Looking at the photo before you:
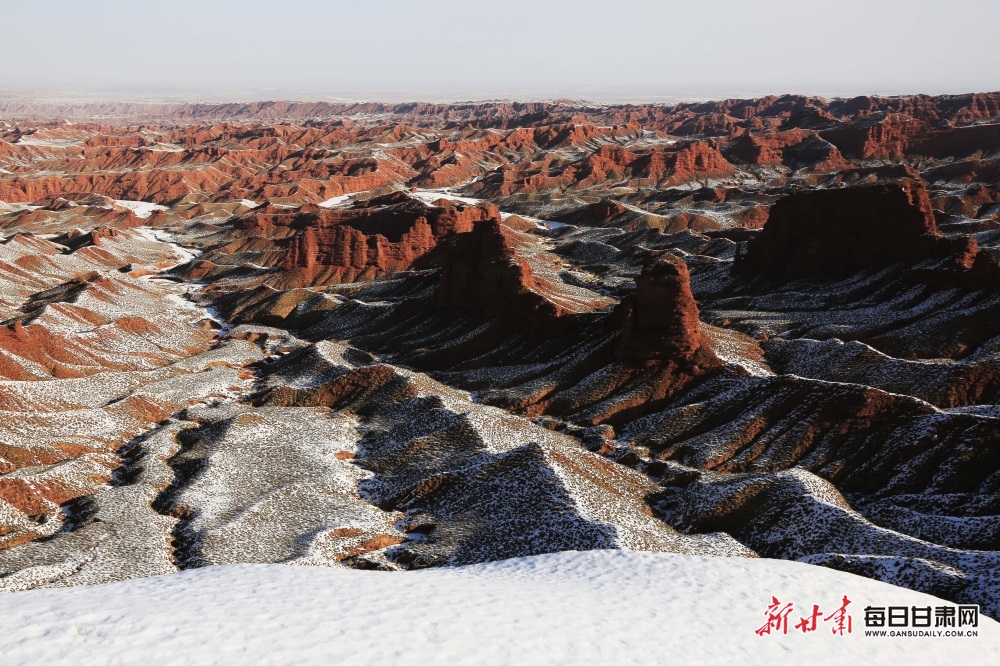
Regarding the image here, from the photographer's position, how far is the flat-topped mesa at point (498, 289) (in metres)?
82.5

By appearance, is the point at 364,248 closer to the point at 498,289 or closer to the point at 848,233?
the point at 498,289

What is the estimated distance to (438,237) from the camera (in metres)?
137

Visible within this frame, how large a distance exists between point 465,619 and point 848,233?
310ft

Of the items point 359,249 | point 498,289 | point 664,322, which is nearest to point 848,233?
point 664,322

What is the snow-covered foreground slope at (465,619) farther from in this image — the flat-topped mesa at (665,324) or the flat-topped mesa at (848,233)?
the flat-topped mesa at (848,233)

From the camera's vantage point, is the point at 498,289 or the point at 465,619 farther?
the point at 498,289

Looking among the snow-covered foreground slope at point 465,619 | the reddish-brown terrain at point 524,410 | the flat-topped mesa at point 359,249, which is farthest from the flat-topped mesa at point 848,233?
the snow-covered foreground slope at point 465,619

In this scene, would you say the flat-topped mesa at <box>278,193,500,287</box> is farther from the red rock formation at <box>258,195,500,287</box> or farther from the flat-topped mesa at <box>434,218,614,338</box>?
the flat-topped mesa at <box>434,218,614,338</box>

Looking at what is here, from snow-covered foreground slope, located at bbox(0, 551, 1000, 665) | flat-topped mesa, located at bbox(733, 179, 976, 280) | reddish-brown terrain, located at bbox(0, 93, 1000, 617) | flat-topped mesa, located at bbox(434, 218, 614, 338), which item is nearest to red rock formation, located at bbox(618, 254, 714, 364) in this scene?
reddish-brown terrain, located at bbox(0, 93, 1000, 617)

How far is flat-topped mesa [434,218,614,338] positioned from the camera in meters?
82.5

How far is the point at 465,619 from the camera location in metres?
22.8

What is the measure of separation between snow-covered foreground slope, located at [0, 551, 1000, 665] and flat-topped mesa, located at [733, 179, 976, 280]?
75219mm

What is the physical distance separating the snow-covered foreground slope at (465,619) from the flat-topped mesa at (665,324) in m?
40.5

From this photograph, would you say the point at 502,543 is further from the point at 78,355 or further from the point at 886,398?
the point at 78,355
